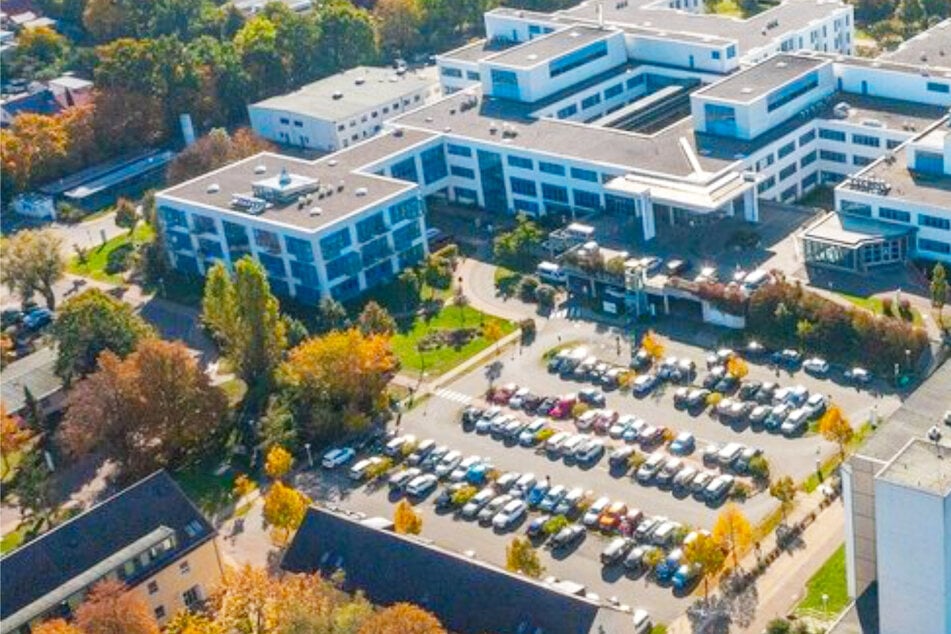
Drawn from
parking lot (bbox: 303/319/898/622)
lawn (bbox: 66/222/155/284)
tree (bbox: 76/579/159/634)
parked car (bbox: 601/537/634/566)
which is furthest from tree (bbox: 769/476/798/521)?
lawn (bbox: 66/222/155/284)

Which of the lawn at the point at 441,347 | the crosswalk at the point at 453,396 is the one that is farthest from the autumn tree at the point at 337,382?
the lawn at the point at 441,347

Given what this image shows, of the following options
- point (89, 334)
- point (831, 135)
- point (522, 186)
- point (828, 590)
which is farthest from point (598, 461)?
point (831, 135)

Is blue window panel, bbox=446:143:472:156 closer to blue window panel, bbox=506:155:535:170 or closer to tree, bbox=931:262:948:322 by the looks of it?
blue window panel, bbox=506:155:535:170

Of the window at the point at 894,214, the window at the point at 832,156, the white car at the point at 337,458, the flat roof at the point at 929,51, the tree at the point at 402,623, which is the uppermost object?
the flat roof at the point at 929,51

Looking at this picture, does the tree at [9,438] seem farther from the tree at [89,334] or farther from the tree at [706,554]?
the tree at [706,554]

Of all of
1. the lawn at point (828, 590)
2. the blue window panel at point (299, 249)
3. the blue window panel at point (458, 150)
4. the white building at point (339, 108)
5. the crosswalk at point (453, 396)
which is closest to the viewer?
the lawn at point (828, 590)

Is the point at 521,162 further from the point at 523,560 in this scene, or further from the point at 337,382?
the point at 523,560

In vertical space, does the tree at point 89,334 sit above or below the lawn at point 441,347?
above
